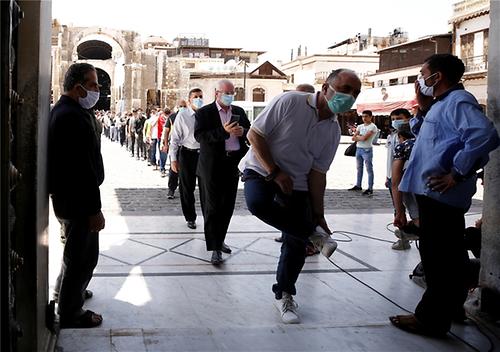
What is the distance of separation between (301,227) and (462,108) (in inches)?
53.1

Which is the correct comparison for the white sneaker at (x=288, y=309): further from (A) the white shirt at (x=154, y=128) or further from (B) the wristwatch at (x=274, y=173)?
(A) the white shirt at (x=154, y=128)

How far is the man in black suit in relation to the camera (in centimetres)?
618

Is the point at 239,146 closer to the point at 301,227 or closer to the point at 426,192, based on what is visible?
the point at 301,227

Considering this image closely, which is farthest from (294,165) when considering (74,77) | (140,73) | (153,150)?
(140,73)

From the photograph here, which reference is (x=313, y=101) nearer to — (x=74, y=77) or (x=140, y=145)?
(x=74, y=77)

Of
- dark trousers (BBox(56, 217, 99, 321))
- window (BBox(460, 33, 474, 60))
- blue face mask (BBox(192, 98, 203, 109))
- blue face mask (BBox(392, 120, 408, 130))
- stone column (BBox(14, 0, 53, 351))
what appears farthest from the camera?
window (BBox(460, 33, 474, 60))

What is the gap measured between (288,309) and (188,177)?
12.3 feet

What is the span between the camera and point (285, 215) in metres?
4.37

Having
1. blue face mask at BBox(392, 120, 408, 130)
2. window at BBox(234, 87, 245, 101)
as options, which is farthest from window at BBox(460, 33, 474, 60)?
blue face mask at BBox(392, 120, 408, 130)

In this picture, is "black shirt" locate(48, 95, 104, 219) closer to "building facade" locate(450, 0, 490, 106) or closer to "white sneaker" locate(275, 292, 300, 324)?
"white sneaker" locate(275, 292, 300, 324)

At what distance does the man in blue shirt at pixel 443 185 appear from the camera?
3.93m

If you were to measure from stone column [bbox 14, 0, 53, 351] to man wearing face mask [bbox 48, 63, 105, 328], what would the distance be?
0.38 m

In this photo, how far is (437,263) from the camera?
414 centimetres

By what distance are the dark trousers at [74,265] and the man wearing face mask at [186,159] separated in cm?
382
